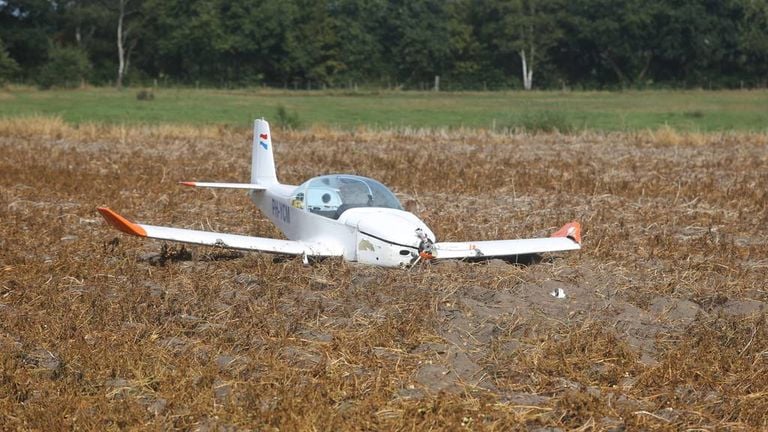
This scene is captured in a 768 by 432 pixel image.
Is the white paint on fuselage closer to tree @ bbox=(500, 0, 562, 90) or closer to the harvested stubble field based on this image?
the harvested stubble field

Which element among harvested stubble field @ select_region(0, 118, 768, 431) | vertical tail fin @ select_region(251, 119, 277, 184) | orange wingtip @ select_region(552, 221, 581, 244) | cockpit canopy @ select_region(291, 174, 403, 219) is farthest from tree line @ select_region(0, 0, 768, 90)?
orange wingtip @ select_region(552, 221, 581, 244)

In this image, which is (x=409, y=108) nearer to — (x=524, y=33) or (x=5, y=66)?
(x=524, y=33)

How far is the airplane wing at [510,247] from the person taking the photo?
1192 centimetres

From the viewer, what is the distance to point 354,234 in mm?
12047

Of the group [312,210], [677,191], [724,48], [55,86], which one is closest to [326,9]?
[55,86]

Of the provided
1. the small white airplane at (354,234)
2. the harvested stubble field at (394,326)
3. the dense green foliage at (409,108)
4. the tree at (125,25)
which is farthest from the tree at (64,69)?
the small white airplane at (354,234)

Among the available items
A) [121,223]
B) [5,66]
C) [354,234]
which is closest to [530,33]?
[5,66]

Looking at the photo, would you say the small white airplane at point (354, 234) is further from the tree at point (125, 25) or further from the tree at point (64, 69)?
the tree at point (125, 25)

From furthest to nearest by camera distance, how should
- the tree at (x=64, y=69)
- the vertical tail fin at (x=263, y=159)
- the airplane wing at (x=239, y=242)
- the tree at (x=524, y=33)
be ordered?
the tree at (x=524, y=33) < the tree at (x=64, y=69) < the vertical tail fin at (x=263, y=159) < the airplane wing at (x=239, y=242)

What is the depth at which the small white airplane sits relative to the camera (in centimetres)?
1168

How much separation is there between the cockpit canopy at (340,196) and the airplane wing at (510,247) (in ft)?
3.16

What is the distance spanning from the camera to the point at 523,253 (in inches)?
481

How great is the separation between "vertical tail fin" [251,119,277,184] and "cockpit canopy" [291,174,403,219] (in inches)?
88.5

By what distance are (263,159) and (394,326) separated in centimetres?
680
